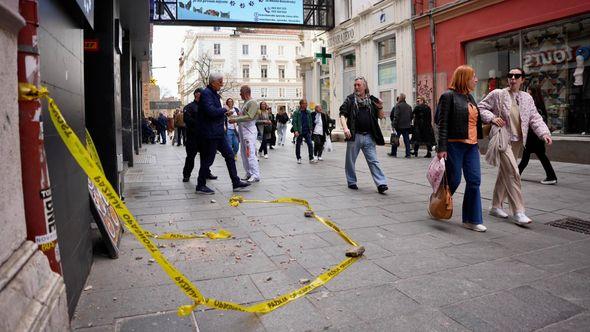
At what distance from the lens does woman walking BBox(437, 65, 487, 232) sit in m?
5.25

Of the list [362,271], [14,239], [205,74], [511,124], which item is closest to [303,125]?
[511,124]

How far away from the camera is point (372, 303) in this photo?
10.5ft

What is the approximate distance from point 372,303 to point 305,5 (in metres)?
17.8

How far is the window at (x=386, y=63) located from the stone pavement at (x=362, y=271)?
476 inches

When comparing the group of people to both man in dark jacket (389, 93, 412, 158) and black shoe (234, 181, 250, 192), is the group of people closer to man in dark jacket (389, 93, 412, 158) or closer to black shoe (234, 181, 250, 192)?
black shoe (234, 181, 250, 192)

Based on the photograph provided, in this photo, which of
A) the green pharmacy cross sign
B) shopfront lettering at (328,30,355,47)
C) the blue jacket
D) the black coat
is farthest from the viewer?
the green pharmacy cross sign

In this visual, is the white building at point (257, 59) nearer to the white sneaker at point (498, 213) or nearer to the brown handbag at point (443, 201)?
the white sneaker at point (498, 213)

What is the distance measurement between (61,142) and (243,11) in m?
16.1

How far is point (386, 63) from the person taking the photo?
18.8 m

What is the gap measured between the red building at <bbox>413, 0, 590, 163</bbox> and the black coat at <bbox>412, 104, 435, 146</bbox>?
1.76m

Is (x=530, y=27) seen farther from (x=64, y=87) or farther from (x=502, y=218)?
(x=64, y=87)

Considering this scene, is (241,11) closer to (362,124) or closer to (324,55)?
(324,55)

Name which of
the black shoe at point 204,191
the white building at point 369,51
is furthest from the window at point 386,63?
the black shoe at point 204,191

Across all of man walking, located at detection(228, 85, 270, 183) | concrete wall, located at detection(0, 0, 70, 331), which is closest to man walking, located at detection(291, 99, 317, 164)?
man walking, located at detection(228, 85, 270, 183)
